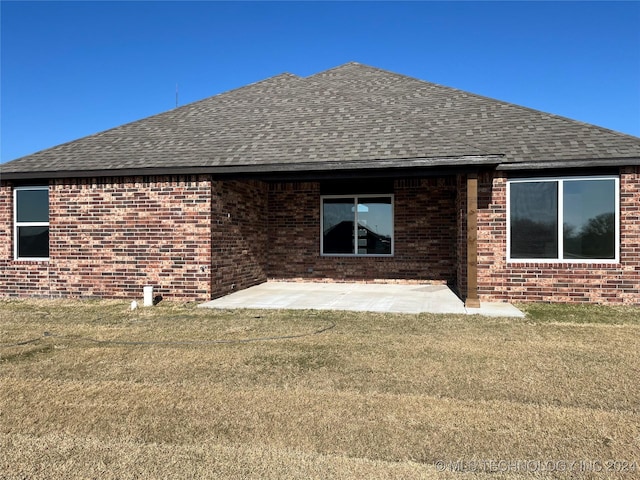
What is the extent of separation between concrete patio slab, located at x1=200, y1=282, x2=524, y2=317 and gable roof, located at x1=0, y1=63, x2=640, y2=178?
268 cm

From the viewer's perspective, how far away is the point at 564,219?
8688mm

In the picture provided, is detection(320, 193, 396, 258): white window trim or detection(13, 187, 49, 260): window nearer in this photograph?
detection(13, 187, 49, 260): window

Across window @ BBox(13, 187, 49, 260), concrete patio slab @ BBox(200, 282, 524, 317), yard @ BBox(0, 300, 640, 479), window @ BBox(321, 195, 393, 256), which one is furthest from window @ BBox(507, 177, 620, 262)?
window @ BBox(13, 187, 49, 260)

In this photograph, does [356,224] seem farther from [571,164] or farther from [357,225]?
[571,164]

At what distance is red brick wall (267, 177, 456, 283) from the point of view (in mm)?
11742

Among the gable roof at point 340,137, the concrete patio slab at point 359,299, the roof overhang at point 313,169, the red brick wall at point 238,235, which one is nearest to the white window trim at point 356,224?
the concrete patio slab at point 359,299

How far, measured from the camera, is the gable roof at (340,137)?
861cm

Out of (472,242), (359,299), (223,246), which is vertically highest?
(472,242)

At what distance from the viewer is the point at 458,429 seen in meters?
3.27

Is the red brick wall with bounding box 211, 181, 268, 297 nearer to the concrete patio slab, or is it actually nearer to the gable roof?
the concrete patio slab

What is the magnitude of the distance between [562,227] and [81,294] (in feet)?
33.6

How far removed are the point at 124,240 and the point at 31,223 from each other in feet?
8.26

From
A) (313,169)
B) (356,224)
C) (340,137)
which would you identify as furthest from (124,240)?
(356,224)

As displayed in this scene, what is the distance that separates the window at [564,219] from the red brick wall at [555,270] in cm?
16
